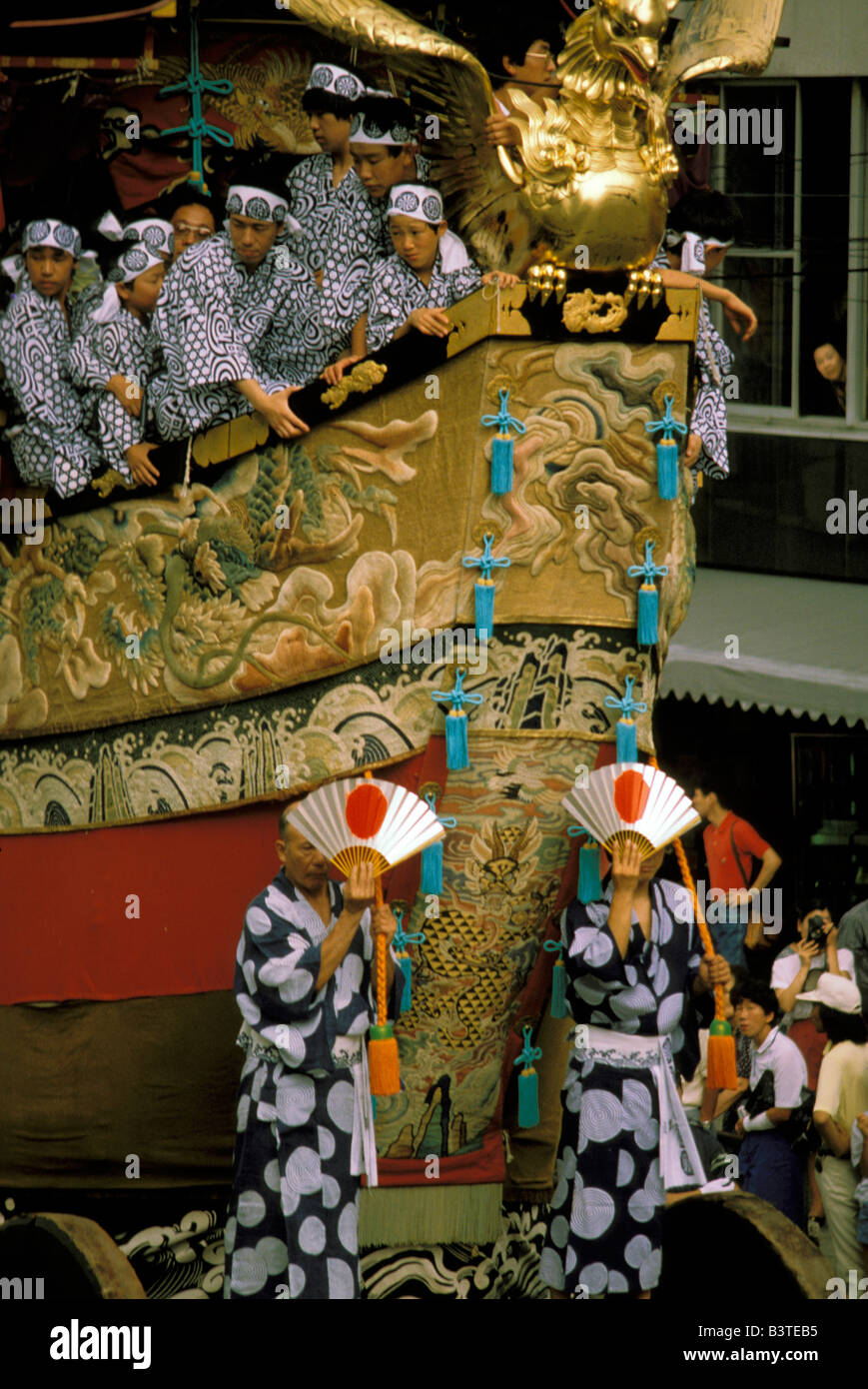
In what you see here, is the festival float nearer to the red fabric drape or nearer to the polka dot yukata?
the red fabric drape

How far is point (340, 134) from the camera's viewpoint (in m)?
6.70

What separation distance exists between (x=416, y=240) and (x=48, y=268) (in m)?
1.48

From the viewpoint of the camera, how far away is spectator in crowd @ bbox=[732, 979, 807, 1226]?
7.35 metres

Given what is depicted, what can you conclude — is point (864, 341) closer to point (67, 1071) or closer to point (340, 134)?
point (340, 134)

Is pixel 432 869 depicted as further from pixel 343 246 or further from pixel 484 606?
pixel 343 246

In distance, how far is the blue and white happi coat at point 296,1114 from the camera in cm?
592

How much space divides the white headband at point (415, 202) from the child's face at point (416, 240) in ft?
0.06

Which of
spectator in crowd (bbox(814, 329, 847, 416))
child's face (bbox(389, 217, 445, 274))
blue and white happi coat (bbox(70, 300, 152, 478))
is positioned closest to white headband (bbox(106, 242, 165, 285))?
blue and white happi coat (bbox(70, 300, 152, 478))

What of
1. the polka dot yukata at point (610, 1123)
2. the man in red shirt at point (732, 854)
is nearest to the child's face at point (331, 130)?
the polka dot yukata at point (610, 1123)

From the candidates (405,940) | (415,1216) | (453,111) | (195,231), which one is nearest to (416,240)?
(453,111)

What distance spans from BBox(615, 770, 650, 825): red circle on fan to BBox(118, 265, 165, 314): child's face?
234cm

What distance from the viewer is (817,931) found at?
26.6ft

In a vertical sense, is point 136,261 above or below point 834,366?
below
